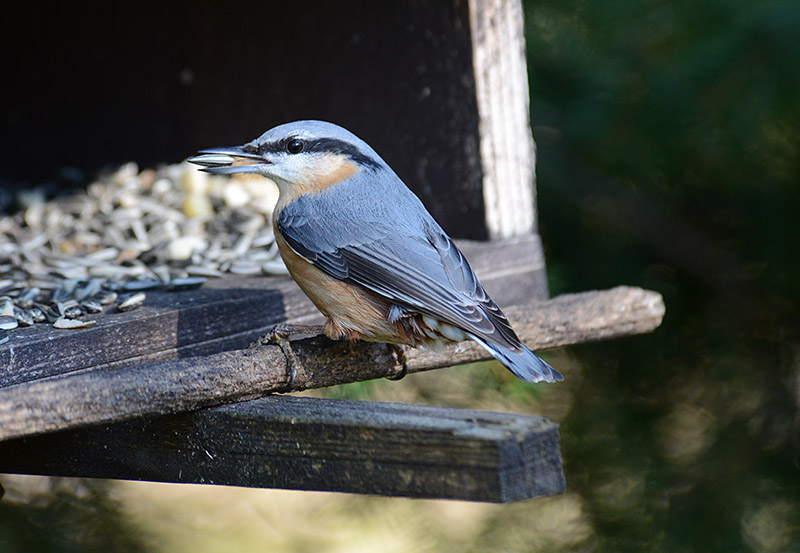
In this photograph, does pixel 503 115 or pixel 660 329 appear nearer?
pixel 503 115

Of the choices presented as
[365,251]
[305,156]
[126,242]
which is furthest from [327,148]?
[126,242]

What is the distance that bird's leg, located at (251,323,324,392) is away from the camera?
1.93m

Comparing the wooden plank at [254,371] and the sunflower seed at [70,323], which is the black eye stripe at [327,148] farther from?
the sunflower seed at [70,323]

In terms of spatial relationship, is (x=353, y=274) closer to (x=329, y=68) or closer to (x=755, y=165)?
(x=329, y=68)

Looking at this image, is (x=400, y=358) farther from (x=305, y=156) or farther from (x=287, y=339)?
(x=305, y=156)

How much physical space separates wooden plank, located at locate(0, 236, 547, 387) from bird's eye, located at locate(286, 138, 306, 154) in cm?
36

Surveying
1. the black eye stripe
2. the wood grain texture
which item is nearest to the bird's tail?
the black eye stripe

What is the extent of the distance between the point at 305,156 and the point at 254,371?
0.73 m

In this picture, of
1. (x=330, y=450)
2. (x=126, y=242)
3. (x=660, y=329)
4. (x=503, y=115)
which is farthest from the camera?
(x=660, y=329)

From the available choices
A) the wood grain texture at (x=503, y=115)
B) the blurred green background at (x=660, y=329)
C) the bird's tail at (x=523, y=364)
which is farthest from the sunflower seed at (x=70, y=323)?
the blurred green background at (x=660, y=329)

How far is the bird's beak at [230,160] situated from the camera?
2.32 m

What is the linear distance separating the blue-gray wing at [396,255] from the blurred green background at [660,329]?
1.21m

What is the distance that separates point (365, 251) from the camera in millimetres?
2154

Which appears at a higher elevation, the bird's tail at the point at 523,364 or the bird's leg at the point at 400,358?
the bird's tail at the point at 523,364
